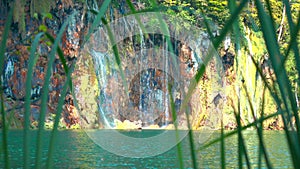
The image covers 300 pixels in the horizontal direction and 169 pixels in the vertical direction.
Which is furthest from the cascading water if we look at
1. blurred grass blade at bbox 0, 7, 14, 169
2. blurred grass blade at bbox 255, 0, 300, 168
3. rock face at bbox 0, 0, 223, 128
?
blurred grass blade at bbox 255, 0, 300, 168

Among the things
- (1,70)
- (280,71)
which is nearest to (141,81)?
(1,70)

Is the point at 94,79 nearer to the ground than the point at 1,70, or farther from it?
farther from it

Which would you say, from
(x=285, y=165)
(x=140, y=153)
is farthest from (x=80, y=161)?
(x=285, y=165)

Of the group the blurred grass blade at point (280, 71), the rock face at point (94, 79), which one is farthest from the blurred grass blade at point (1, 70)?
the rock face at point (94, 79)

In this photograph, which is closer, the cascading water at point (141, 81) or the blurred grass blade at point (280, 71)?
the blurred grass blade at point (280, 71)

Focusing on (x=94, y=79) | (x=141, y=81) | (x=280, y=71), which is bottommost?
(x=280, y=71)

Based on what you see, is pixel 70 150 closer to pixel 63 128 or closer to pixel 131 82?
pixel 63 128

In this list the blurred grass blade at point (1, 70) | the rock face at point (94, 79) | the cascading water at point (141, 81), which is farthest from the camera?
the cascading water at point (141, 81)

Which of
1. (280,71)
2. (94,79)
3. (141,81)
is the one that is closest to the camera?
(280,71)

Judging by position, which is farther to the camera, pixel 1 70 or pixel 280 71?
pixel 1 70

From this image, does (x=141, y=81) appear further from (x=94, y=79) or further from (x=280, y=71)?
(x=280, y=71)

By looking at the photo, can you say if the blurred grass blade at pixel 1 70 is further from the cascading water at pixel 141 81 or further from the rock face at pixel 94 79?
the cascading water at pixel 141 81

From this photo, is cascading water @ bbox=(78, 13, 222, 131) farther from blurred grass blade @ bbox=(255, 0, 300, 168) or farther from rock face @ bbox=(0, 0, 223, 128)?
blurred grass blade @ bbox=(255, 0, 300, 168)

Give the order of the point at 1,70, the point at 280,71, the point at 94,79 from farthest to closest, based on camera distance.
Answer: the point at 94,79 < the point at 1,70 < the point at 280,71
